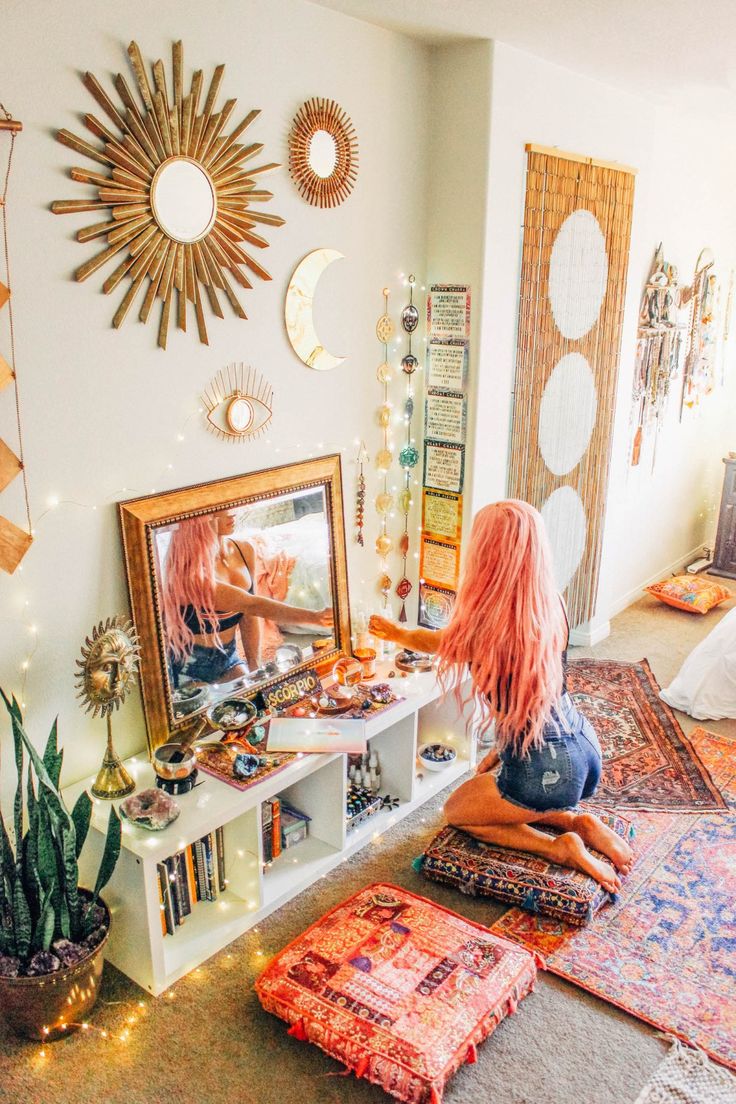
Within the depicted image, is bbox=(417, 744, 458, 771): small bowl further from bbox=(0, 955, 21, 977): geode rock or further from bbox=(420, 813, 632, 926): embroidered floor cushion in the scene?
bbox=(0, 955, 21, 977): geode rock

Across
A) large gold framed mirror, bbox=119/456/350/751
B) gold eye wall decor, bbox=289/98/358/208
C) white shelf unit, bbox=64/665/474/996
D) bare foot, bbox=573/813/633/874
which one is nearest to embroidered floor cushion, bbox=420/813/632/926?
bare foot, bbox=573/813/633/874

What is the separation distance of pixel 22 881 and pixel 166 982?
1.61 feet

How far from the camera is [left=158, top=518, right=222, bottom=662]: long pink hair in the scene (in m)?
2.61

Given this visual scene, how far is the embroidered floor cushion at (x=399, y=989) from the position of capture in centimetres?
207

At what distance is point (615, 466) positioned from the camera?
15.0ft

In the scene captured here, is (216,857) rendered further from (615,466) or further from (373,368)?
(615,466)

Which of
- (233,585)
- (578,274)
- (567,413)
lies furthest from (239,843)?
(578,274)

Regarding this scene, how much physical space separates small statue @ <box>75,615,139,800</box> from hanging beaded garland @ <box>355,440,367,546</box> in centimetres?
111

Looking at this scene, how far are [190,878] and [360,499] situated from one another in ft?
4.84

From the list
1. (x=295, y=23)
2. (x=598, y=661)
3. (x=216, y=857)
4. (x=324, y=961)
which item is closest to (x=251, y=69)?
(x=295, y=23)

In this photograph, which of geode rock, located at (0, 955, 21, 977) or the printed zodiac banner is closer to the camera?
geode rock, located at (0, 955, 21, 977)

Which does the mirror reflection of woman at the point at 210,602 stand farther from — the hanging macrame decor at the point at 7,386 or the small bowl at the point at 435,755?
the small bowl at the point at 435,755

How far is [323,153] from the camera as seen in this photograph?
2852mm

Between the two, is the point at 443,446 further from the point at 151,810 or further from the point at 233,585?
the point at 151,810
